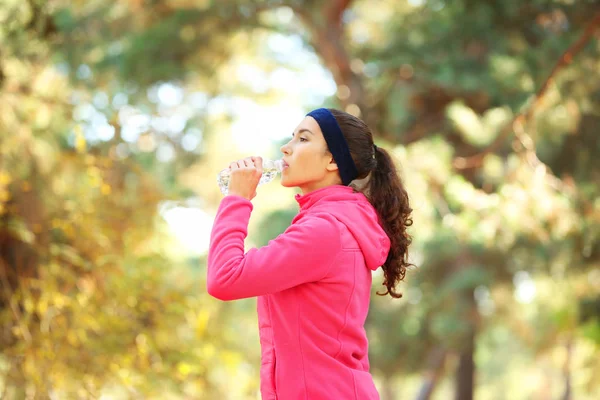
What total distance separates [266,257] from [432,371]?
10.5 meters

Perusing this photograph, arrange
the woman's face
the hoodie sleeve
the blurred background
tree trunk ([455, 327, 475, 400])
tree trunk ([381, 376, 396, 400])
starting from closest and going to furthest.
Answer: the hoodie sleeve < the woman's face < the blurred background < tree trunk ([455, 327, 475, 400]) < tree trunk ([381, 376, 396, 400])

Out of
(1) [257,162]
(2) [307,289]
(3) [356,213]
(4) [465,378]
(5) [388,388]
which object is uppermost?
(1) [257,162]

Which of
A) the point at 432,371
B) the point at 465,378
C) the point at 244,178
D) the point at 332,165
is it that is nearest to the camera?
the point at 244,178

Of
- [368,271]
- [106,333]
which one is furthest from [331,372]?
[106,333]

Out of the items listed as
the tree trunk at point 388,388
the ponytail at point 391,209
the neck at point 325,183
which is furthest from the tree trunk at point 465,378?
the neck at point 325,183

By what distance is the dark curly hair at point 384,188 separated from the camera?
191 cm

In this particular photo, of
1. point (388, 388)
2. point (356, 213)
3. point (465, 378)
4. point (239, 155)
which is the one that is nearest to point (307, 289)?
point (356, 213)

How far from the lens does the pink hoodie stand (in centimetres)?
162

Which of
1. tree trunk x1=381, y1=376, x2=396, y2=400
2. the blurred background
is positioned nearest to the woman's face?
the blurred background

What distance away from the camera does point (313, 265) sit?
5.40 ft

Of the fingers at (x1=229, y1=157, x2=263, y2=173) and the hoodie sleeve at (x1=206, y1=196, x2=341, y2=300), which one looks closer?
the hoodie sleeve at (x1=206, y1=196, x2=341, y2=300)

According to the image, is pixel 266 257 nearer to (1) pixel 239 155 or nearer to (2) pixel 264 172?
(2) pixel 264 172

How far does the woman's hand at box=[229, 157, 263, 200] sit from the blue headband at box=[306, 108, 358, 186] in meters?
0.20

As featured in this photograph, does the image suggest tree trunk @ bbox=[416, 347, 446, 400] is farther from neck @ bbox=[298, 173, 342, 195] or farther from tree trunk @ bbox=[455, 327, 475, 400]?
neck @ bbox=[298, 173, 342, 195]
